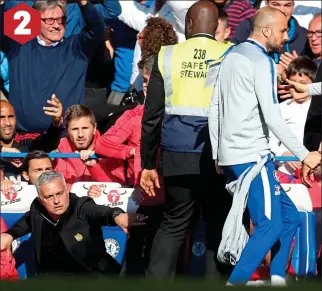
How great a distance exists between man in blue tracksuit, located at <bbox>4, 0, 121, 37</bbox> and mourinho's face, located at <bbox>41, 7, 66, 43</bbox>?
457mm

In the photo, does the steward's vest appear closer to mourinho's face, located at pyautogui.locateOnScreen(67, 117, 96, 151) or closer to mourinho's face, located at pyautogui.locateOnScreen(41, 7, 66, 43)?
mourinho's face, located at pyautogui.locateOnScreen(67, 117, 96, 151)

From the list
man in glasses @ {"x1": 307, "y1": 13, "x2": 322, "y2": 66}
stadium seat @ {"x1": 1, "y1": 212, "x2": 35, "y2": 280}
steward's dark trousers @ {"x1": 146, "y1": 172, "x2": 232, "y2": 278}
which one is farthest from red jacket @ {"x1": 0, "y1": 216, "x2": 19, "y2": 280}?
man in glasses @ {"x1": 307, "y1": 13, "x2": 322, "y2": 66}

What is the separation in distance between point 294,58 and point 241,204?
277 cm

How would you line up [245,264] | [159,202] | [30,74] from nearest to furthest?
[245,264] < [159,202] < [30,74]

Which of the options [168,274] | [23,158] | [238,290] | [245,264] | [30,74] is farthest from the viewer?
[30,74]

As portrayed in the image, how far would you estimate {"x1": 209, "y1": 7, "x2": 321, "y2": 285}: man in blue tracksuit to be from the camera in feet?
23.5

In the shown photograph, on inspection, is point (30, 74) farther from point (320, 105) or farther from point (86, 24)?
point (320, 105)

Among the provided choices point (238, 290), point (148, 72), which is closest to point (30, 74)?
point (148, 72)

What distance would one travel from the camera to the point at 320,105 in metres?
9.57

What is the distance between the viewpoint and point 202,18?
7.73m

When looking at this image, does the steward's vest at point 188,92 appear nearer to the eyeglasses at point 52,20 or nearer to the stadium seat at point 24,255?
the stadium seat at point 24,255

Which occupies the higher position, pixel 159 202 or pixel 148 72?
pixel 148 72

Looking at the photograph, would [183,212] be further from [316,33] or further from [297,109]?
[316,33]

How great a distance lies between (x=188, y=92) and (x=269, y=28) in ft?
2.49
